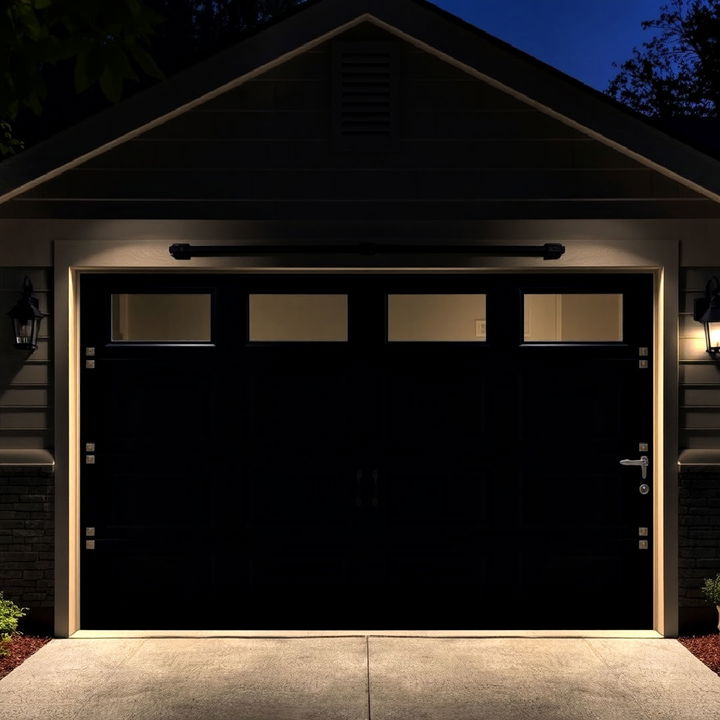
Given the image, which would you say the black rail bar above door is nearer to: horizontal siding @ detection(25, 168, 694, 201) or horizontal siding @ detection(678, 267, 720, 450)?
horizontal siding @ detection(25, 168, 694, 201)

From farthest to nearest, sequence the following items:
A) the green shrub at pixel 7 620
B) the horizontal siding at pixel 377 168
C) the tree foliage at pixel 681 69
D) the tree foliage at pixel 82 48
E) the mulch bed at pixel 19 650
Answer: the tree foliage at pixel 681 69 < the horizontal siding at pixel 377 168 < the green shrub at pixel 7 620 < the mulch bed at pixel 19 650 < the tree foliage at pixel 82 48

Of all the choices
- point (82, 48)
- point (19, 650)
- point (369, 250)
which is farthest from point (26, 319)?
point (82, 48)

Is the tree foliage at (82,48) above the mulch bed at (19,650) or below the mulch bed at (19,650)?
above

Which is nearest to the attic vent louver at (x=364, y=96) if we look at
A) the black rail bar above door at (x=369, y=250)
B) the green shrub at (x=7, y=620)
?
the black rail bar above door at (x=369, y=250)

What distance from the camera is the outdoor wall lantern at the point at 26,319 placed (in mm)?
6016

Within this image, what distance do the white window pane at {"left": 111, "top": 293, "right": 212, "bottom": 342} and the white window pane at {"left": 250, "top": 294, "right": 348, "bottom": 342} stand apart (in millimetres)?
391

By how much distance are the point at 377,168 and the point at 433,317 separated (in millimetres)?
1150

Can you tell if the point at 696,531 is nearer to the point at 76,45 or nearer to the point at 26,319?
the point at 26,319

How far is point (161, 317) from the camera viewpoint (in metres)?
6.30

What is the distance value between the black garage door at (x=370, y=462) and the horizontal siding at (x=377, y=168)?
0.52 meters

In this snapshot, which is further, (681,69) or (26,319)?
(681,69)

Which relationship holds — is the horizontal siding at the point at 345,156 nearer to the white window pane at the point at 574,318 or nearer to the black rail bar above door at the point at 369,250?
the black rail bar above door at the point at 369,250

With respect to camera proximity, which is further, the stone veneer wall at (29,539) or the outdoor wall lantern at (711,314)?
the stone veneer wall at (29,539)

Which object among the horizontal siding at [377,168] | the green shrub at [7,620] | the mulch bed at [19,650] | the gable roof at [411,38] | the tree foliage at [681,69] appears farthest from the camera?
the tree foliage at [681,69]
